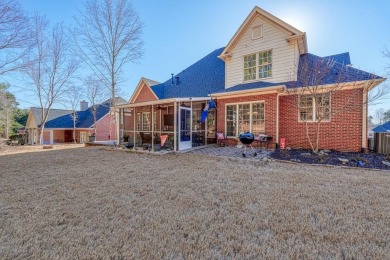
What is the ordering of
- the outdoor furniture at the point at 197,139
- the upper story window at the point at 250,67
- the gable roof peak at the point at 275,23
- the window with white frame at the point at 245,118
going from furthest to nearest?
the outdoor furniture at the point at 197,139 < the upper story window at the point at 250,67 < the window with white frame at the point at 245,118 < the gable roof peak at the point at 275,23

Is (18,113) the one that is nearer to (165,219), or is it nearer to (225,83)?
(225,83)

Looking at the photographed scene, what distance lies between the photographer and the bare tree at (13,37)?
11539 millimetres

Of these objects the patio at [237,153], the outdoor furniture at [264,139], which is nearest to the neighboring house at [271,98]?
the outdoor furniture at [264,139]

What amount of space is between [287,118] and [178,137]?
6.16 meters

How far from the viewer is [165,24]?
553 inches

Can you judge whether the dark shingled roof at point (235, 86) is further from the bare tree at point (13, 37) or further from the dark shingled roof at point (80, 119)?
the dark shingled roof at point (80, 119)

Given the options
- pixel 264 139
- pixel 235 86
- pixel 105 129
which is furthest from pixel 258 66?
pixel 105 129

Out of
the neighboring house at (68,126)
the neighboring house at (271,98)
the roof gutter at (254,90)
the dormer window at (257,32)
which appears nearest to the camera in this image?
the neighboring house at (271,98)

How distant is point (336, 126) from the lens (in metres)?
9.00

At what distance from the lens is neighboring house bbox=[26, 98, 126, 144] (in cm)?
3155

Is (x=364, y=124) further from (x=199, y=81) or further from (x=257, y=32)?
(x=199, y=81)

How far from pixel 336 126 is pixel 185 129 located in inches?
309

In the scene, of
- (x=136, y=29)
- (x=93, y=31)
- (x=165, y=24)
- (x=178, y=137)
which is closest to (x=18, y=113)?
(x=93, y=31)

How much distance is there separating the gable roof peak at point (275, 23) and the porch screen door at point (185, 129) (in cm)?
508
